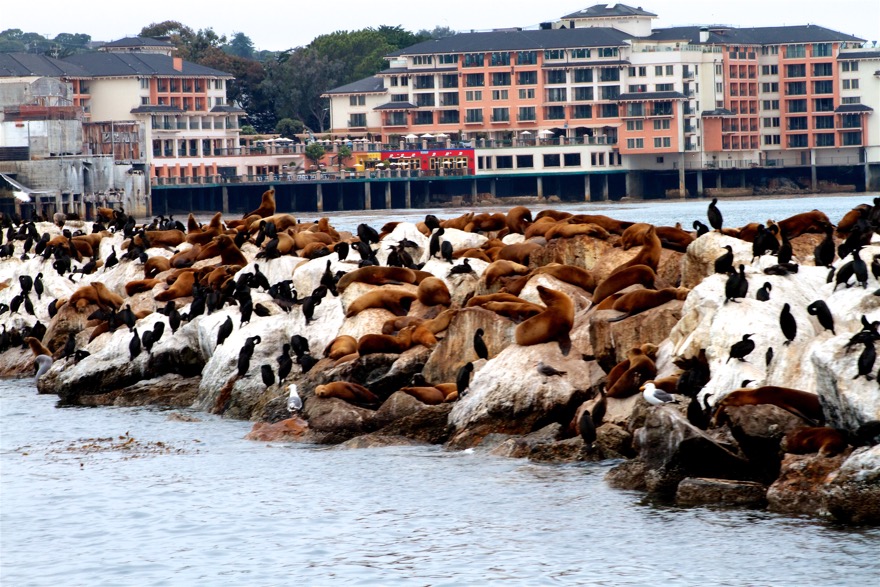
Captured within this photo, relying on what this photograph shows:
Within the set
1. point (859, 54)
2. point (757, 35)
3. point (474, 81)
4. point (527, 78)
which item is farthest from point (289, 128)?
point (859, 54)

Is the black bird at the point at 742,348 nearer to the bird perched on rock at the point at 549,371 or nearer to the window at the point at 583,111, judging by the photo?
the bird perched on rock at the point at 549,371

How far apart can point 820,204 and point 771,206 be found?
3443 mm

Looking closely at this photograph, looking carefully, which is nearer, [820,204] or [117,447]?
[117,447]

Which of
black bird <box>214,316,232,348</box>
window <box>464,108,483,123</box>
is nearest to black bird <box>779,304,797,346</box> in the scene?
black bird <box>214,316,232,348</box>

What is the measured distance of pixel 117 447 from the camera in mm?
20906

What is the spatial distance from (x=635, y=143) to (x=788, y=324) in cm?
10260

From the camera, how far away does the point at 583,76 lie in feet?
394

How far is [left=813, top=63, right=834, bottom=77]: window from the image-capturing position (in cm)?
12562

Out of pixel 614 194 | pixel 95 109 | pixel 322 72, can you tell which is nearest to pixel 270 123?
pixel 322 72

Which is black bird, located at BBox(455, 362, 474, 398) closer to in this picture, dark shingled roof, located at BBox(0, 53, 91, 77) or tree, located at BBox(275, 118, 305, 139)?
dark shingled roof, located at BBox(0, 53, 91, 77)

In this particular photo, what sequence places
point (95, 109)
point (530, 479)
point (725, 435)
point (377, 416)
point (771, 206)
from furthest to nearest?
point (95, 109), point (771, 206), point (377, 416), point (530, 479), point (725, 435)

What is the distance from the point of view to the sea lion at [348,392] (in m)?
20.4

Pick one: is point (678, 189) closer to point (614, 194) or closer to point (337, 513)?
point (614, 194)

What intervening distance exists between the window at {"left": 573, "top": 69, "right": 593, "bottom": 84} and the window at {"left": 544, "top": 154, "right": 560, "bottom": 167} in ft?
22.6
